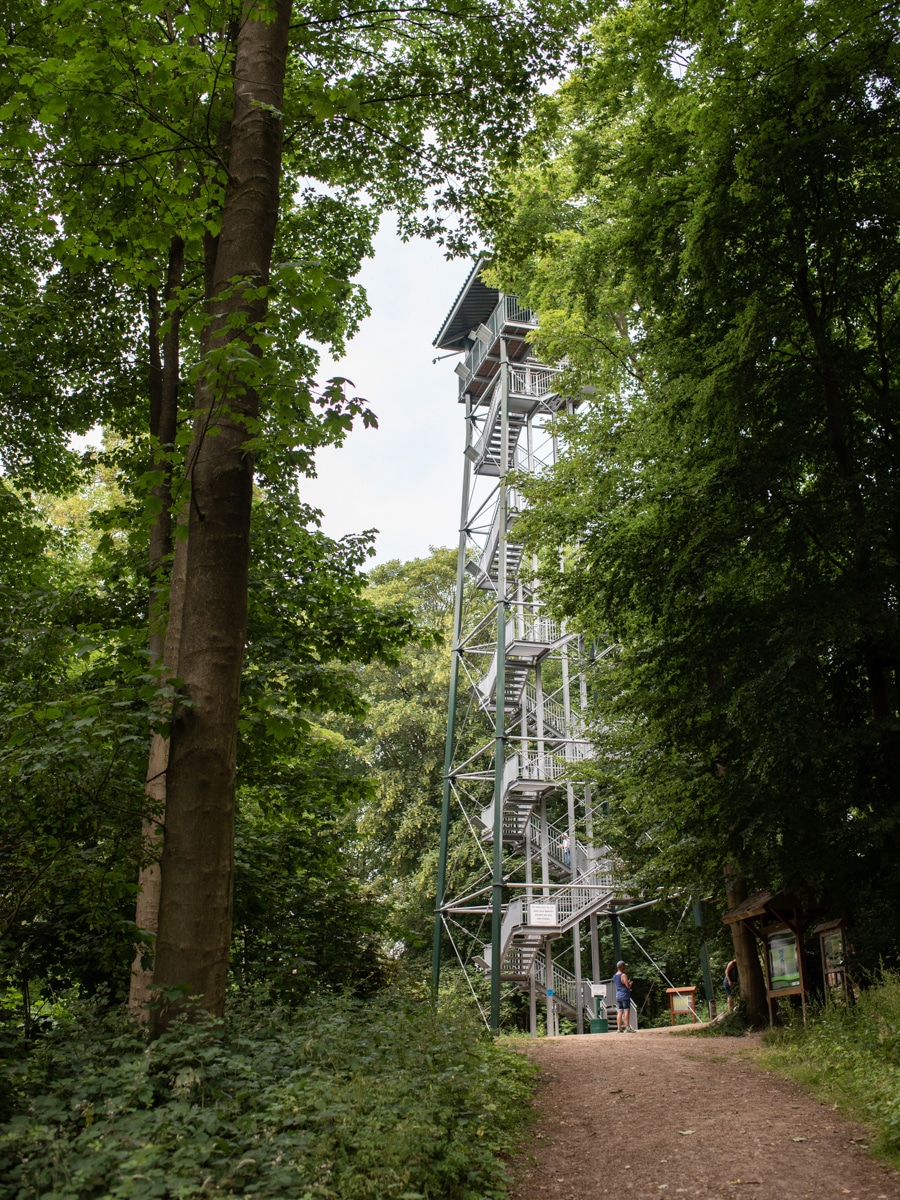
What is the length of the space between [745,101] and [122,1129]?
9.38 meters

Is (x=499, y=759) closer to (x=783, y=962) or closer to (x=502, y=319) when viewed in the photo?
(x=783, y=962)

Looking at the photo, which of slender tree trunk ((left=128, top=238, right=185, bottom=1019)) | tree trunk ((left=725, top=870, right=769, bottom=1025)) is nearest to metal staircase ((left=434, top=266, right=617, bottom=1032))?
tree trunk ((left=725, top=870, right=769, bottom=1025))

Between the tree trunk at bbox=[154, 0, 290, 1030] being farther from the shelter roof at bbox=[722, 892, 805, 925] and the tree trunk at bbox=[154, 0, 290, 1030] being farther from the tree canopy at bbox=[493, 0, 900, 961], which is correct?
the shelter roof at bbox=[722, 892, 805, 925]

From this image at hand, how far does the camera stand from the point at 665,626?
10.5 m

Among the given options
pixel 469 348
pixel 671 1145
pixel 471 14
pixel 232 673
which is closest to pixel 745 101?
pixel 471 14

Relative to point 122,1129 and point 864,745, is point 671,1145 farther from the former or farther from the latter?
point 864,745

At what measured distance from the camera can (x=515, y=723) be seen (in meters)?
21.6

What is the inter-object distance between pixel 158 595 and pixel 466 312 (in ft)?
72.3

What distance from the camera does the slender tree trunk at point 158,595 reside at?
494 centimetres

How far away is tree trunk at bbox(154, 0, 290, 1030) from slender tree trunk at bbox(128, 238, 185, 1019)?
259 mm

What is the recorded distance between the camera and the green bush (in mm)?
3006

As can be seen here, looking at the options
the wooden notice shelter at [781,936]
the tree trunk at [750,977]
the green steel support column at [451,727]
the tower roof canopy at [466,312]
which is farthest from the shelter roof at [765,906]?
the tower roof canopy at [466,312]

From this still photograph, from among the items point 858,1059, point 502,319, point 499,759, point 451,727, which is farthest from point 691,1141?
point 502,319

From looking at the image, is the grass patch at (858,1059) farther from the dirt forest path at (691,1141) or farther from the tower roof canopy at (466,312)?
the tower roof canopy at (466,312)
